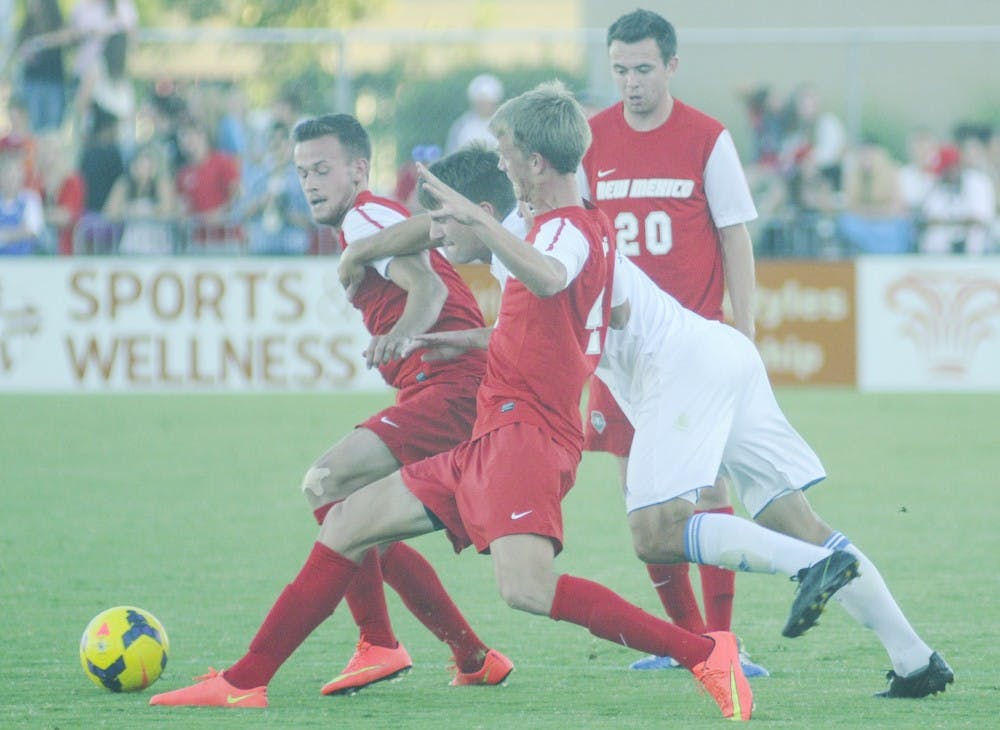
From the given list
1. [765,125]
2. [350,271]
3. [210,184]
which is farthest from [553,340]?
[765,125]

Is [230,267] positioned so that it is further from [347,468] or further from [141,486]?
[347,468]

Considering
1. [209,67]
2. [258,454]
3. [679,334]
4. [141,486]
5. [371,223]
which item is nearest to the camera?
[679,334]

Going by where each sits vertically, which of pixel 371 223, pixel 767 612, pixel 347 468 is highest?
pixel 371 223

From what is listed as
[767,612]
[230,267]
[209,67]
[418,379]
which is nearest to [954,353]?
[230,267]

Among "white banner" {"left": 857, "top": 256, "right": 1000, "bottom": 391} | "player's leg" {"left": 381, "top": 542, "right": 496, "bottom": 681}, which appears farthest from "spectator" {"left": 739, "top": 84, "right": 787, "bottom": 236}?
"player's leg" {"left": 381, "top": 542, "right": 496, "bottom": 681}

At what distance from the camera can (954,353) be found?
15.9 meters

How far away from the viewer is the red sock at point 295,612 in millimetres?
5512

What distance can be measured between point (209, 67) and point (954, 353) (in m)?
7.44

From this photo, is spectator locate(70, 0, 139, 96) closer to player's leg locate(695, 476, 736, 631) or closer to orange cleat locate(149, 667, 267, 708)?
player's leg locate(695, 476, 736, 631)

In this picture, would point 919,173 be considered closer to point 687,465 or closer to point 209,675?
point 687,465

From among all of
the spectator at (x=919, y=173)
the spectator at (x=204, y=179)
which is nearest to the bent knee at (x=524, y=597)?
the spectator at (x=204, y=179)

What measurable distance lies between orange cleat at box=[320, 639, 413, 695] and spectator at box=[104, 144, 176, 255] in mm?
10667

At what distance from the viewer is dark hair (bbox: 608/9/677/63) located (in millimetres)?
6566

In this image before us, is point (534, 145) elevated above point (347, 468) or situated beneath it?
elevated above
